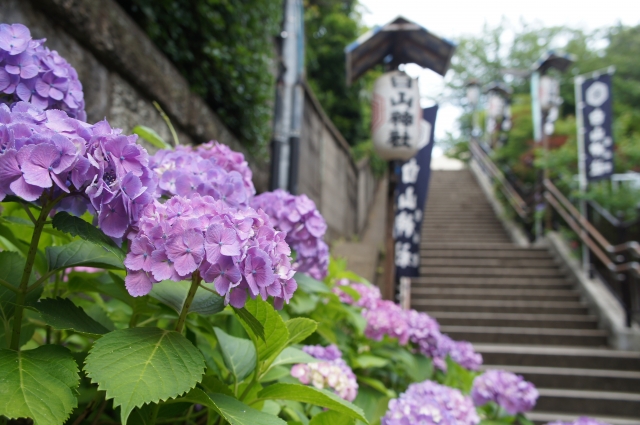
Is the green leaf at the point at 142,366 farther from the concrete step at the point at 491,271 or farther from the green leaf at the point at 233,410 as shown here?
the concrete step at the point at 491,271

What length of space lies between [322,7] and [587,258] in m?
6.86

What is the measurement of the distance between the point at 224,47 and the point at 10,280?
111 inches

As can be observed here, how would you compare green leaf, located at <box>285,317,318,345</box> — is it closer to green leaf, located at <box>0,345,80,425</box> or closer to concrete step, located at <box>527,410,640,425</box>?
green leaf, located at <box>0,345,80,425</box>

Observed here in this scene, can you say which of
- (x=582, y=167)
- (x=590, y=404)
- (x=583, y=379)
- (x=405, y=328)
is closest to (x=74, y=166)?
(x=405, y=328)

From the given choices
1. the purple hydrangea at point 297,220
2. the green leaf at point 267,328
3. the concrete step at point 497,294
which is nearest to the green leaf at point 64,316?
the green leaf at point 267,328

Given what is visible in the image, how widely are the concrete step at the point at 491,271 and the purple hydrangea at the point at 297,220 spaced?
6573 millimetres

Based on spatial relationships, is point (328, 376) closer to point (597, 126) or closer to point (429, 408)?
point (429, 408)

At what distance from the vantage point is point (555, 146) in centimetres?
1331

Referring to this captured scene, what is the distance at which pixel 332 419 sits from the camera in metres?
0.85

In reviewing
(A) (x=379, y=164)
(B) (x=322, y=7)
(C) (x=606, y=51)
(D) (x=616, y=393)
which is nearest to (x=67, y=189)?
(D) (x=616, y=393)

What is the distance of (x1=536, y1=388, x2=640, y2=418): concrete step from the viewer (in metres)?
4.50

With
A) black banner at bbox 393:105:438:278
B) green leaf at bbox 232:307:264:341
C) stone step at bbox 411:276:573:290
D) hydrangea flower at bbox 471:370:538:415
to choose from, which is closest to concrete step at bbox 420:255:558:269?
stone step at bbox 411:276:573:290

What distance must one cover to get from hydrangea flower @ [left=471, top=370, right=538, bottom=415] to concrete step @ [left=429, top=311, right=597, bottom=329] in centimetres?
Answer: 431

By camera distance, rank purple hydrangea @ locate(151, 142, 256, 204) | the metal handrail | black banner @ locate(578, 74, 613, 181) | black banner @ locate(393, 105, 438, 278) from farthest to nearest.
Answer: the metal handrail < black banner @ locate(578, 74, 613, 181) < black banner @ locate(393, 105, 438, 278) < purple hydrangea @ locate(151, 142, 256, 204)
